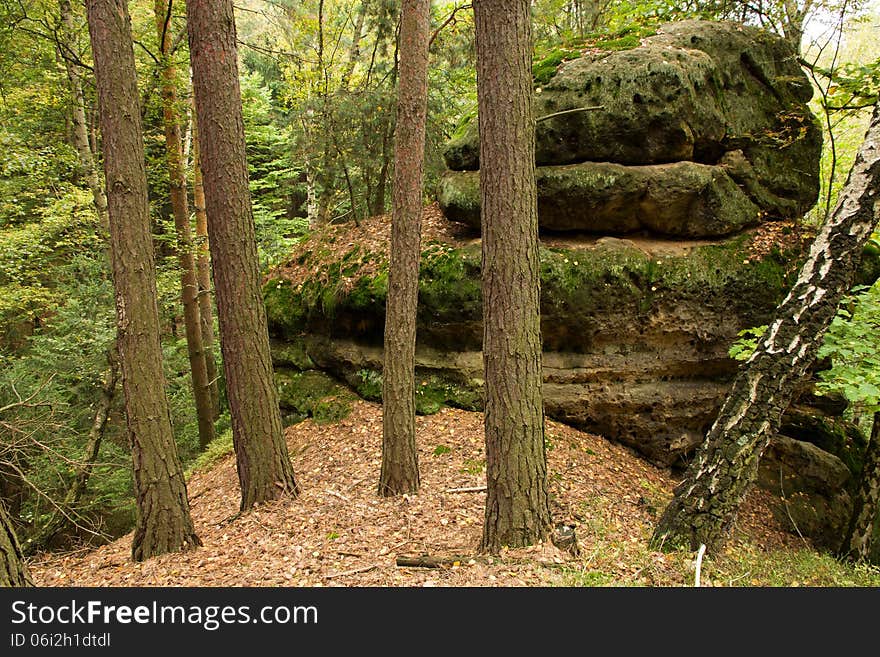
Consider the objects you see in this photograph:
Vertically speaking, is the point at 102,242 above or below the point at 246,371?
above

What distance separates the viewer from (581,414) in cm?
844

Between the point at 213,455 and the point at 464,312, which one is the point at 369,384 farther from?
the point at 213,455

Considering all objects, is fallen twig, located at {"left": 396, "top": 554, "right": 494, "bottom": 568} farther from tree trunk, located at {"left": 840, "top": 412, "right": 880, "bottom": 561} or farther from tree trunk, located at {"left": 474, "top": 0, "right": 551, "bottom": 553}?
tree trunk, located at {"left": 840, "top": 412, "right": 880, "bottom": 561}

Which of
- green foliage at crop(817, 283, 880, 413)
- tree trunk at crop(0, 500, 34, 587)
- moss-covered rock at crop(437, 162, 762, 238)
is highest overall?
moss-covered rock at crop(437, 162, 762, 238)

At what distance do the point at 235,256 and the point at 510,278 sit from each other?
10.8 feet

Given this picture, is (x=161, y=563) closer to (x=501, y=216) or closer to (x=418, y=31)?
(x=501, y=216)

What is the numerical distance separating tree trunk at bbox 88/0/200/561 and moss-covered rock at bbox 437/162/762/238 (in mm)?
5146

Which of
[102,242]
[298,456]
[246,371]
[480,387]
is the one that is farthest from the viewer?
[102,242]

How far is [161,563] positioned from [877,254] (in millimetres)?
11714

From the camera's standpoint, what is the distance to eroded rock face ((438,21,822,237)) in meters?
8.77

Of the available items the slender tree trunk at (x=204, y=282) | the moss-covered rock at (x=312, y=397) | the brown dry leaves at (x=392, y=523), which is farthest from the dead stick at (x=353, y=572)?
the slender tree trunk at (x=204, y=282)

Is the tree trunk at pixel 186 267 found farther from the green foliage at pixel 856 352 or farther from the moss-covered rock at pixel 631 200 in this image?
the green foliage at pixel 856 352

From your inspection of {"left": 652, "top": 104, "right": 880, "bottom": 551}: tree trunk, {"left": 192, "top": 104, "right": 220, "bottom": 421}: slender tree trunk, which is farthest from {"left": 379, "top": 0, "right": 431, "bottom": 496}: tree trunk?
A: {"left": 192, "top": 104, "right": 220, "bottom": 421}: slender tree trunk

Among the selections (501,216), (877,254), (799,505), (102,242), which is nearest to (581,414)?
(799,505)
